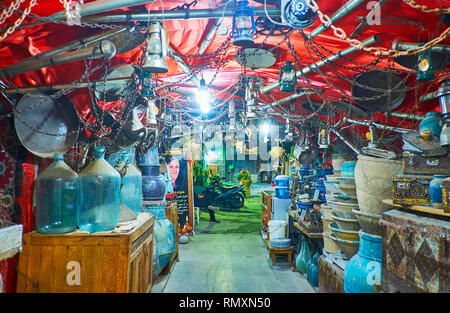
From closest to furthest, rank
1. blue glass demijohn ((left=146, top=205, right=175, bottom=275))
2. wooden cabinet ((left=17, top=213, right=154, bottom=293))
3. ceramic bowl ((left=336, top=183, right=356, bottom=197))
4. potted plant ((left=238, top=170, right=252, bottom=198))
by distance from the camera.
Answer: wooden cabinet ((left=17, top=213, right=154, bottom=293))
ceramic bowl ((left=336, top=183, right=356, bottom=197))
blue glass demijohn ((left=146, top=205, right=175, bottom=275))
potted plant ((left=238, top=170, right=252, bottom=198))

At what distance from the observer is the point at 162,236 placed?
4.93m

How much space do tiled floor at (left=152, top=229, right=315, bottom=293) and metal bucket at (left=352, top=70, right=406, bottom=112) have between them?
3444 millimetres

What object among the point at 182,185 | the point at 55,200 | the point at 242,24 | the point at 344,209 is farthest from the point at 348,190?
the point at 182,185

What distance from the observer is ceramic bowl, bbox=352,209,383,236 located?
296 cm

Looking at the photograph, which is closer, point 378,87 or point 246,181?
point 378,87

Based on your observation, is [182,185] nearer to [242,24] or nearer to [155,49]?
[155,49]

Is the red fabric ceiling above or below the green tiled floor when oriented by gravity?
above

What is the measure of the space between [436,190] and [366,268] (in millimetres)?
1130

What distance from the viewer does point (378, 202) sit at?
9.86ft

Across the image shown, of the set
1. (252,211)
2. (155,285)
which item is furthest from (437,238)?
(252,211)

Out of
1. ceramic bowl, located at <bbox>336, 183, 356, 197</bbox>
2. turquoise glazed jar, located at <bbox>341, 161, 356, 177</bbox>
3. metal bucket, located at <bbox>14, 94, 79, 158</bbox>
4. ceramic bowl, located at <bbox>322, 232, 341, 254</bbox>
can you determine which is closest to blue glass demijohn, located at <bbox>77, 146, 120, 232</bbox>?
metal bucket, located at <bbox>14, 94, 79, 158</bbox>

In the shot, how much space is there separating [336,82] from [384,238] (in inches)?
124

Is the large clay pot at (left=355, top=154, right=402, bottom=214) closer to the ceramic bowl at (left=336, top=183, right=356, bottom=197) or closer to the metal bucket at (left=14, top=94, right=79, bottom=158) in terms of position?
the ceramic bowl at (left=336, top=183, right=356, bottom=197)

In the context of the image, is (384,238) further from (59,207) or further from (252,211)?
(252,211)
